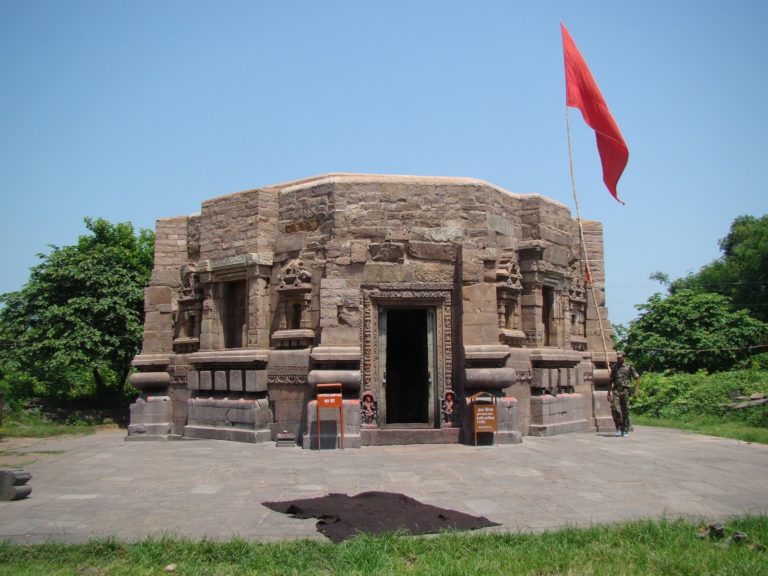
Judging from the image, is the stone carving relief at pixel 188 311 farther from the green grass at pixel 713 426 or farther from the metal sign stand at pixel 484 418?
the green grass at pixel 713 426

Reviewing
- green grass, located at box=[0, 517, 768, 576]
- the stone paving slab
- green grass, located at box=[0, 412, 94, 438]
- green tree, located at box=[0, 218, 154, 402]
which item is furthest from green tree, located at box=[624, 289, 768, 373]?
green grass, located at box=[0, 517, 768, 576]

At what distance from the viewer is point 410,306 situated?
39.8 feet

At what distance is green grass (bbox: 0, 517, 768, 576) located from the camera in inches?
187

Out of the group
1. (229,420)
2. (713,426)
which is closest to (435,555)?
(229,420)

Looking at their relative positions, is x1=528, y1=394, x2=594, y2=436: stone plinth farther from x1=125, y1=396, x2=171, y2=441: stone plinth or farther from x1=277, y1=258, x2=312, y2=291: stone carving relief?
x1=125, y1=396, x2=171, y2=441: stone plinth

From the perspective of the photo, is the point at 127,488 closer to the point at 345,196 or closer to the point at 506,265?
the point at 345,196

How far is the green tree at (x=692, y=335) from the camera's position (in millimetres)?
24562

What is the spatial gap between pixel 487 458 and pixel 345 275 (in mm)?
4046

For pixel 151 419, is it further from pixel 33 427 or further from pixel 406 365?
pixel 406 365

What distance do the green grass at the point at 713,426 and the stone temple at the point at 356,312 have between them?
201cm

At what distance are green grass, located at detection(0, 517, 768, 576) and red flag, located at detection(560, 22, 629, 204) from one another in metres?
8.46

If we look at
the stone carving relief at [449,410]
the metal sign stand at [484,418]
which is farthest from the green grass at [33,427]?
the metal sign stand at [484,418]

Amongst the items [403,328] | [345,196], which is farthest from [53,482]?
[403,328]

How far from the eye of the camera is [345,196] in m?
12.2
